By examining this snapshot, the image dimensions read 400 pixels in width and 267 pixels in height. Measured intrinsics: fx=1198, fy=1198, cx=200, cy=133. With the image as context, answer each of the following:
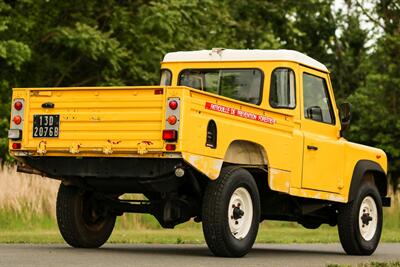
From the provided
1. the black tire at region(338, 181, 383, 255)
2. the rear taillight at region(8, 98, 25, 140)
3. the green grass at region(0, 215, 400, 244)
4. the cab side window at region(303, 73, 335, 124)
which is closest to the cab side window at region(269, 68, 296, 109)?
the cab side window at region(303, 73, 335, 124)

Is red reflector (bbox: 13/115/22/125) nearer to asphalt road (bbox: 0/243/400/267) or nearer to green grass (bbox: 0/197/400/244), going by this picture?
asphalt road (bbox: 0/243/400/267)

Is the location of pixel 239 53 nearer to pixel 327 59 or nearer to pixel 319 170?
pixel 319 170

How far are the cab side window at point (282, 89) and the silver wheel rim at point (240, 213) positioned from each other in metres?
1.66

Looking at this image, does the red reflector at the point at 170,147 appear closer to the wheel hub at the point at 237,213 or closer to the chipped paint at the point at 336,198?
Answer: the wheel hub at the point at 237,213

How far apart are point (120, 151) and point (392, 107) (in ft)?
86.4

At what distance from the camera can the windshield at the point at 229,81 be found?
1498 centimetres

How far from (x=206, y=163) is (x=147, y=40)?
20.8 m

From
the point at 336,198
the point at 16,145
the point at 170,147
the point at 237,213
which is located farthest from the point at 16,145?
the point at 336,198

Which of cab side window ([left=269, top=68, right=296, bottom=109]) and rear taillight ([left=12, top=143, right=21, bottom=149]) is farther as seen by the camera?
cab side window ([left=269, top=68, right=296, bottom=109])

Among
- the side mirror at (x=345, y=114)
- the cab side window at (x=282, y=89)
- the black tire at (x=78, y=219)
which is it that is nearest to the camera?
the black tire at (x=78, y=219)

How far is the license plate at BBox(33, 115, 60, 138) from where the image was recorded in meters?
13.4

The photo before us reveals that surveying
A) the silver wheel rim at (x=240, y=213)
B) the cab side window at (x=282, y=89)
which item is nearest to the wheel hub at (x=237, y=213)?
the silver wheel rim at (x=240, y=213)

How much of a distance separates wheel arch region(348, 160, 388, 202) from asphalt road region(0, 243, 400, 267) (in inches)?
33.6

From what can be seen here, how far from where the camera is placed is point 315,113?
50.3 ft
